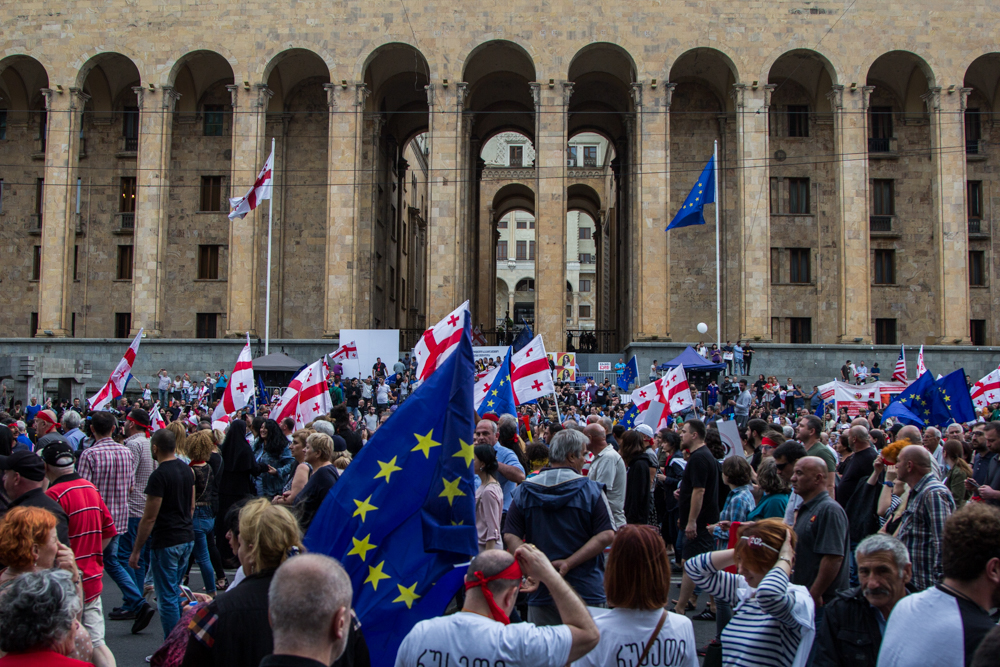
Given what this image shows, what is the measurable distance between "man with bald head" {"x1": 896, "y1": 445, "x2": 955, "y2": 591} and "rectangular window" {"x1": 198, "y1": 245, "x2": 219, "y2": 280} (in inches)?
1386

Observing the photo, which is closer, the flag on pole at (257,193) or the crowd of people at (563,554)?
the crowd of people at (563,554)

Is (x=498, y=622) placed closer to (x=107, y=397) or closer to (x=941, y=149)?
(x=107, y=397)

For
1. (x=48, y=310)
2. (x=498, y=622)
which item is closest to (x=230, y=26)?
(x=48, y=310)

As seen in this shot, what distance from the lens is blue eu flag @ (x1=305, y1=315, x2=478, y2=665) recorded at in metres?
4.48

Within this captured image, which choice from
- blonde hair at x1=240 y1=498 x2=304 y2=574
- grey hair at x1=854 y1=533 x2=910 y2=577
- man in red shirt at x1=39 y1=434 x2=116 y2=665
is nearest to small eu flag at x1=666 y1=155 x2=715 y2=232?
man in red shirt at x1=39 y1=434 x2=116 y2=665

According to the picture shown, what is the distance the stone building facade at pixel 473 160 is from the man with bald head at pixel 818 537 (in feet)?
91.8

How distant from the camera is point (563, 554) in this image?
19.4 feet

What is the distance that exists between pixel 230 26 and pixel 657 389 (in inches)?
1059

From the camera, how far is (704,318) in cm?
3662

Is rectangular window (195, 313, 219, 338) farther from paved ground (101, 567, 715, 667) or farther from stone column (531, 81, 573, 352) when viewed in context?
paved ground (101, 567, 715, 667)

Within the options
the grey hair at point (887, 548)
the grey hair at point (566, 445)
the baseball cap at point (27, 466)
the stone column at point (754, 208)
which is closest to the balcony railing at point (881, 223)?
the stone column at point (754, 208)

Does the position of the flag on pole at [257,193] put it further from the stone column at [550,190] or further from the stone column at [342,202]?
the stone column at [550,190]

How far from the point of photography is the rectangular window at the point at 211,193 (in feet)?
124

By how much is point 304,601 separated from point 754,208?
33.8 metres
